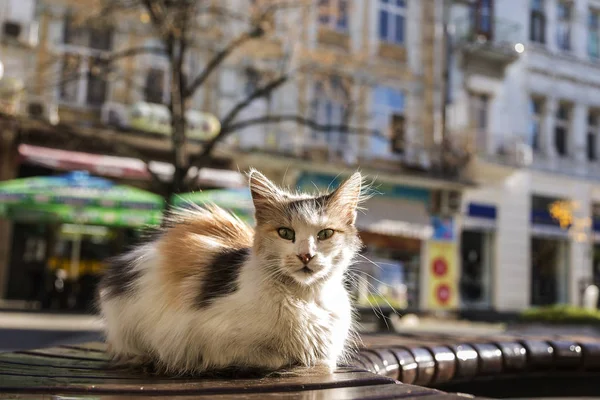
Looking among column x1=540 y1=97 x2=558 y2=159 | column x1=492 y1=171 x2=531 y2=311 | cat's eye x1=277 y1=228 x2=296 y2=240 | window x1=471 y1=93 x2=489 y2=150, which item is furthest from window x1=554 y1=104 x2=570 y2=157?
cat's eye x1=277 y1=228 x2=296 y2=240

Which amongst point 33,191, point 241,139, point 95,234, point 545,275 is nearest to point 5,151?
point 95,234

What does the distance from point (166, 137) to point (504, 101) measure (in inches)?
462

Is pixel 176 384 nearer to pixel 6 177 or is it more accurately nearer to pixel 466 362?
Result: pixel 466 362

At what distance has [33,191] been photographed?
1015 centimetres

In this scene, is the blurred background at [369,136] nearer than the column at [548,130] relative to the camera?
Yes

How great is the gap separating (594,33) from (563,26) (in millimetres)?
1478

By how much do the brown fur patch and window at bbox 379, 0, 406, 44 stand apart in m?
17.5

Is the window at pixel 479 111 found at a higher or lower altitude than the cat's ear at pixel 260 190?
higher

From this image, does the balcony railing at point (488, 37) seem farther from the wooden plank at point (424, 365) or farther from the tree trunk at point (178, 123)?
the wooden plank at point (424, 365)

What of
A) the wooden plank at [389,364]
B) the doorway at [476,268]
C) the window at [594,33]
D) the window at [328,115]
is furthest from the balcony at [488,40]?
the wooden plank at [389,364]

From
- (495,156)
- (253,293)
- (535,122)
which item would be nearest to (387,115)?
(495,156)

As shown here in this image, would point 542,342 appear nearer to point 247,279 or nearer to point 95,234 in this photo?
point 247,279

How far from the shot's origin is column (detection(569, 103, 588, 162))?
21078 mm

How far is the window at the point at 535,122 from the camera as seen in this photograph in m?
20.5
